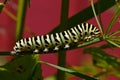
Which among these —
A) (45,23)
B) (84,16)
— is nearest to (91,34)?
(84,16)

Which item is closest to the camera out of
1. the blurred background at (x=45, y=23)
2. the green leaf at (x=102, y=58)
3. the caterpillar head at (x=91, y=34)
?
the caterpillar head at (x=91, y=34)

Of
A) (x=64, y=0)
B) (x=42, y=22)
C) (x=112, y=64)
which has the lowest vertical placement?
(x=112, y=64)

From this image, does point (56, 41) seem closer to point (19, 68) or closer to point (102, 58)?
point (19, 68)

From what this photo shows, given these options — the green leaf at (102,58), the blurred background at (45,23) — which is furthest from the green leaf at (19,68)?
the blurred background at (45,23)

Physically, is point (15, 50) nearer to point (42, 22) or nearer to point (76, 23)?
point (76, 23)

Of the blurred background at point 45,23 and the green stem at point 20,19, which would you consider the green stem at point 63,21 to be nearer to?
the green stem at point 20,19

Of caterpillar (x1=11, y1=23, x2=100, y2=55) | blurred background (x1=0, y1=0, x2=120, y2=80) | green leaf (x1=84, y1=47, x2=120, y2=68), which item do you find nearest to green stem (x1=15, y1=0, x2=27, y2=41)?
caterpillar (x1=11, y1=23, x2=100, y2=55)

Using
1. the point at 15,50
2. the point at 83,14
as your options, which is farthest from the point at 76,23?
the point at 15,50

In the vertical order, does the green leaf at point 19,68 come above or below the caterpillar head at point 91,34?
below

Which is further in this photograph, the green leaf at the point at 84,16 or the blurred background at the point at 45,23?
the blurred background at the point at 45,23
